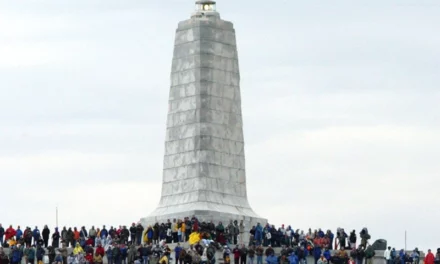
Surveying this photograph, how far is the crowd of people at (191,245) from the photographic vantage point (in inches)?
3723

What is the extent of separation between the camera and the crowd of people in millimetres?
94562

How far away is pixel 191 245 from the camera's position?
95.9 m

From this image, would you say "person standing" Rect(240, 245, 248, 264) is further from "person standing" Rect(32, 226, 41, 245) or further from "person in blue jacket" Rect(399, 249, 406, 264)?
"person standing" Rect(32, 226, 41, 245)

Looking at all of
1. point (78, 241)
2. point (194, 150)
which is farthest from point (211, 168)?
point (78, 241)

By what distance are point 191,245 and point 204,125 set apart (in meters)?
11.6

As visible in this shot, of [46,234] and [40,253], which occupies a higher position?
[46,234]

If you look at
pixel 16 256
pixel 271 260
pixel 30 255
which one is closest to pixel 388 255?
pixel 271 260

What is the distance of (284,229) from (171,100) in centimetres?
930

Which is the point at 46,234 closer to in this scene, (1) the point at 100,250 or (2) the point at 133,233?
(2) the point at 133,233

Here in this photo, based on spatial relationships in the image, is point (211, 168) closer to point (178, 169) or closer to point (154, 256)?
point (178, 169)

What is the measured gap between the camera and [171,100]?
108m

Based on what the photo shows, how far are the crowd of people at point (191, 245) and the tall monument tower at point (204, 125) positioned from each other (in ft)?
8.18

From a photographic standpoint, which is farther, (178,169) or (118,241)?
(178,169)

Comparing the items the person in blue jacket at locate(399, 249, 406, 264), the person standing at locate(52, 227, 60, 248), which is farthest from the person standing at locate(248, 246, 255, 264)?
the person standing at locate(52, 227, 60, 248)
